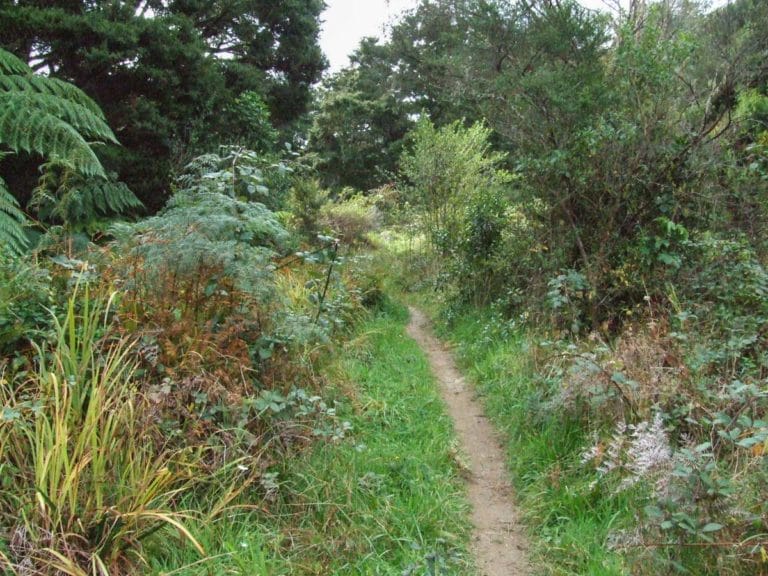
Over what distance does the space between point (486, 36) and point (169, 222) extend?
463cm

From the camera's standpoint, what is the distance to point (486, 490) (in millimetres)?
3641

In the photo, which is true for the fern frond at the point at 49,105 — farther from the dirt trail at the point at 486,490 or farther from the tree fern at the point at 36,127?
the dirt trail at the point at 486,490

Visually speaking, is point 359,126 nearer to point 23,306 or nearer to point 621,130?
point 621,130

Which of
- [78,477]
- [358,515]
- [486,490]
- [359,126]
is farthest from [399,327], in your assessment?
[359,126]

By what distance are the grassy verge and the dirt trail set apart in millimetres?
116

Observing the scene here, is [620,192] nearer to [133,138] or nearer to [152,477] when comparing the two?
[152,477]

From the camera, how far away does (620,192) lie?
531 cm

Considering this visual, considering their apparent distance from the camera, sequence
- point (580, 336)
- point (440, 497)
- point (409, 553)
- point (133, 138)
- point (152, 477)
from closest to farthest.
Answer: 1. point (152, 477)
2. point (409, 553)
3. point (440, 497)
4. point (580, 336)
5. point (133, 138)

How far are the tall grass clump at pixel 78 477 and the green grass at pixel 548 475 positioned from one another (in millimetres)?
1847

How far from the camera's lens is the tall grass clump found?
89.3 inches

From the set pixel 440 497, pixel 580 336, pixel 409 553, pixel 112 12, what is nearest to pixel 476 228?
pixel 580 336

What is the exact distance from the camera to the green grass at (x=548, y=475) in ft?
9.15

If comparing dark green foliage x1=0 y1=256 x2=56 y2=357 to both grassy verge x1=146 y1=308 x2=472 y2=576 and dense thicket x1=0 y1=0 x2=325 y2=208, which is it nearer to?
grassy verge x1=146 y1=308 x2=472 y2=576

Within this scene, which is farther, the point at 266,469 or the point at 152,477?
the point at 266,469
